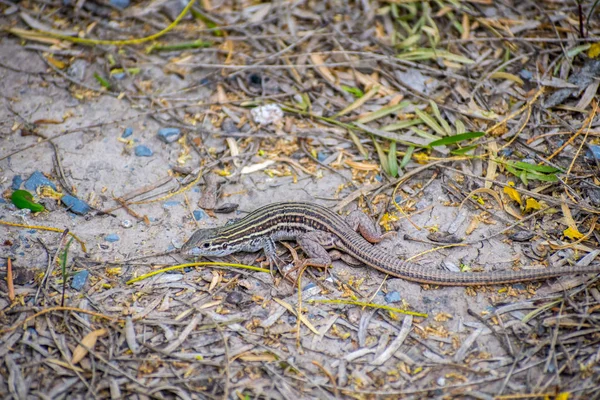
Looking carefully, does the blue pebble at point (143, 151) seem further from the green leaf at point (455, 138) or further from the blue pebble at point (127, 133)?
the green leaf at point (455, 138)

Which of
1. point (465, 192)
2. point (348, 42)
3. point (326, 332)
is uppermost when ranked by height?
point (348, 42)

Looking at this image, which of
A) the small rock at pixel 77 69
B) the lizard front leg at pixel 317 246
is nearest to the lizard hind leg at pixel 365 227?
the lizard front leg at pixel 317 246

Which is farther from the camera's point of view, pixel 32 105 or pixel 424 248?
pixel 32 105

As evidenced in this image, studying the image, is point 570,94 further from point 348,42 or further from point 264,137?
point 264,137

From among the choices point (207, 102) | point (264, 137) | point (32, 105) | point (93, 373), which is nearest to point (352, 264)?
point (264, 137)

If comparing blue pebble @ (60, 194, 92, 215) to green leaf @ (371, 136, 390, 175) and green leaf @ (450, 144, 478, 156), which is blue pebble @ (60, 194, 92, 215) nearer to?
green leaf @ (371, 136, 390, 175)

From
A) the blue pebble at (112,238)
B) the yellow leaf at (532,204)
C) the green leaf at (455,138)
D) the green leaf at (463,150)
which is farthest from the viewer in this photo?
the green leaf at (463,150)
